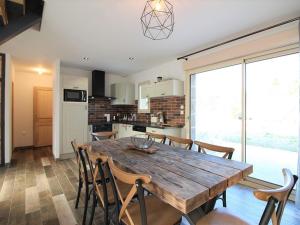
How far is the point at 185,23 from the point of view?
2.32 metres

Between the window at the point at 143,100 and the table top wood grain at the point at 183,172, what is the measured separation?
2866mm

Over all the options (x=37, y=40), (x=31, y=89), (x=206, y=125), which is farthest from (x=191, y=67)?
(x=31, y=89)

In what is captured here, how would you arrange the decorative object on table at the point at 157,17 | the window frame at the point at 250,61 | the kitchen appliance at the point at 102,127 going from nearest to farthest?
the decorative object on table at the point at 157,17
the window frame at the point at 250,61
the kitchen appliance at the point at 102,127

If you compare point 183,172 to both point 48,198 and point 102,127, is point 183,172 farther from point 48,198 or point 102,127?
point 102,127

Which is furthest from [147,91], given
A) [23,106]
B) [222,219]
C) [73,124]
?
[23,106]

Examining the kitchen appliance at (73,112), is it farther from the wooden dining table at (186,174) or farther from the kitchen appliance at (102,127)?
the wooden dining table at (186,174)

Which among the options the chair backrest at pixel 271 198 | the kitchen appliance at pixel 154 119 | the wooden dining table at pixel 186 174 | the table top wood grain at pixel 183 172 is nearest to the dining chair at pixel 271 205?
the chair backrest at pixel 271 198

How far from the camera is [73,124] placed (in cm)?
427

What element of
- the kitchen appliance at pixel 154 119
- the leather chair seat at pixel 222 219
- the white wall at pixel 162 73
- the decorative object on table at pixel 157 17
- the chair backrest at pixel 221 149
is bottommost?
the leather chair seat at pixel 222 219

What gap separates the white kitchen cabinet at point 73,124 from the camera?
163 inches

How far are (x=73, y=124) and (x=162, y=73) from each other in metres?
2.58

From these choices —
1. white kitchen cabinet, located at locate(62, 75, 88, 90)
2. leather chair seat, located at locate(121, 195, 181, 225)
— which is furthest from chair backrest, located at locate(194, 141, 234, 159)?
white kitchen cabinet, located at locate(62, 75, 88, 90)

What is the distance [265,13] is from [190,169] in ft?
6.91

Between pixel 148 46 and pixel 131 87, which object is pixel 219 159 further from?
pixel 131 87
